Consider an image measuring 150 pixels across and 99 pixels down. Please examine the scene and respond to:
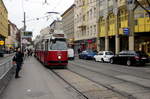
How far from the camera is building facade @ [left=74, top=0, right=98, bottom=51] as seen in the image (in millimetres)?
53672

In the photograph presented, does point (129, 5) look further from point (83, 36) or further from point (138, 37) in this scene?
point (83, 36)

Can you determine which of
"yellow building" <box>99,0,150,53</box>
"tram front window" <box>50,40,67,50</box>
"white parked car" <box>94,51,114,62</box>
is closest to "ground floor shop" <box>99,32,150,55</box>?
"yellow building" <box>99,0,150,53</box>

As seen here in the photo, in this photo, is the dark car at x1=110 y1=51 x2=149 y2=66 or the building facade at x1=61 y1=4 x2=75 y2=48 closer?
the dark car at x1=110 y1=51 x2=149 y2=66

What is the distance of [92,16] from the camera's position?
54906 millimetres

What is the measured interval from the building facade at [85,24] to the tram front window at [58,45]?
30712 mm

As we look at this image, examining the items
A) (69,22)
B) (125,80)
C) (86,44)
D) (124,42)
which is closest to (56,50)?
(125,80)

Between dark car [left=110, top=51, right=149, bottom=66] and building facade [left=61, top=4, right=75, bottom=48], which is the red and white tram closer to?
dark car [left=110, top=51, right=149, bottom=66]

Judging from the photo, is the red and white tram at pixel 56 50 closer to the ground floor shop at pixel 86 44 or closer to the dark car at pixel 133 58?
the dark car at pixel 133 58

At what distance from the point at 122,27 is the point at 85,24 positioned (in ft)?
72.7

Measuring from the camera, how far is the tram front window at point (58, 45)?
21.1m

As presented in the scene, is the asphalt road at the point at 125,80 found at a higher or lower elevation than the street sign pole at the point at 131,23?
lower

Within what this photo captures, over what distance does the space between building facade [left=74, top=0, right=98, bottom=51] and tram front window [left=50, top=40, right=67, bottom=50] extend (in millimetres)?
30712

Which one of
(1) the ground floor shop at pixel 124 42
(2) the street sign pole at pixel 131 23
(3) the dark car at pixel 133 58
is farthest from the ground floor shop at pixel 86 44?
(3) the dark car at pixel 133 58

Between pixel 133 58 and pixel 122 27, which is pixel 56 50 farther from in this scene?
pixel 122 27
